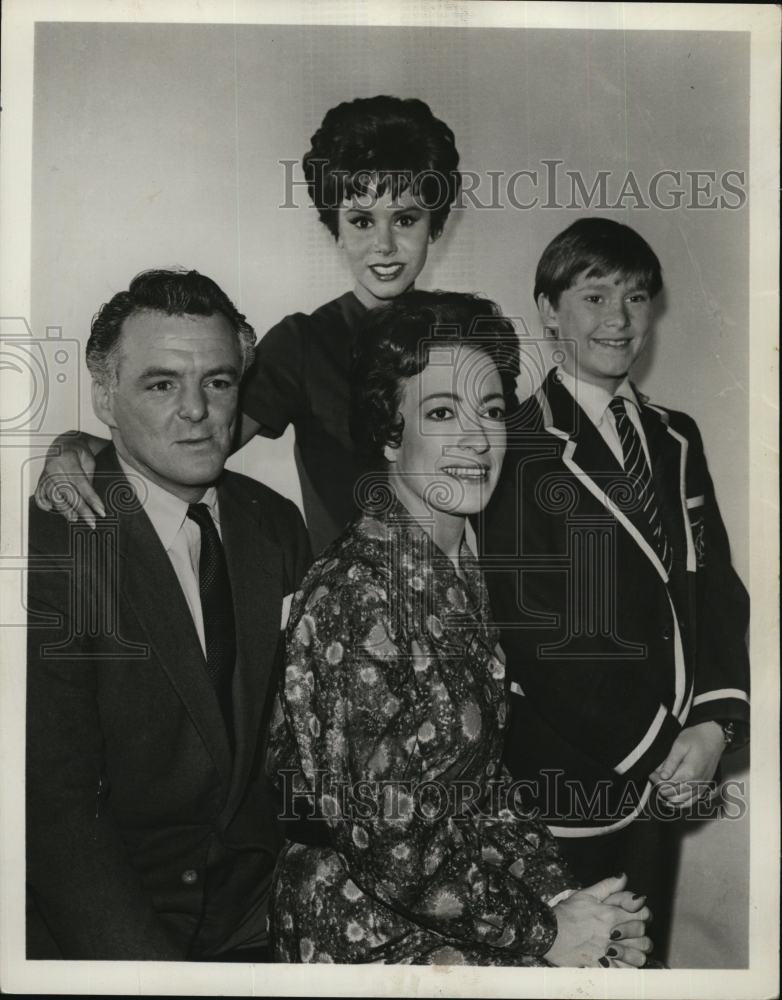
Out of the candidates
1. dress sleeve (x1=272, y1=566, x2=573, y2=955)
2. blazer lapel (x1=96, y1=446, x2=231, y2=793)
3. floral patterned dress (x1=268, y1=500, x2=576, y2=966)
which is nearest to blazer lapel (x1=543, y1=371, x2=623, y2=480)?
floral patterned dress (x1=268, y1=500, x2=576, y2=966)

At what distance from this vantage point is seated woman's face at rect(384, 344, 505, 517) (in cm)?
195

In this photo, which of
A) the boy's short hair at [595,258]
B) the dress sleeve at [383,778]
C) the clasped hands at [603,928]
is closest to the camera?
the dress sleeve at [383,778]

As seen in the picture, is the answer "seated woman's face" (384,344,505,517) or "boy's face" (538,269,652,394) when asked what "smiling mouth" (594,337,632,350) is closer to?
"boy's face" (538,269,652,394)

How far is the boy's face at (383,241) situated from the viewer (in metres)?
2.04

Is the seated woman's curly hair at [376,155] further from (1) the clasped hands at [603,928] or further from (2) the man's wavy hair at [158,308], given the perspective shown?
(1) the clasped hands at [603,928]

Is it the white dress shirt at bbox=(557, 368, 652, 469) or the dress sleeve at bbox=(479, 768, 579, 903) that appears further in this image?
the white dress shirt at bbox=(557, 368, 652, 469)

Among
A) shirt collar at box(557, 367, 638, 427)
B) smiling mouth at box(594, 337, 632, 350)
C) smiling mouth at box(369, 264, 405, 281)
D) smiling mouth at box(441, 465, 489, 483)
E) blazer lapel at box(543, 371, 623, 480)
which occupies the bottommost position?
smiling mouth at box(441, 465, 489, 483)

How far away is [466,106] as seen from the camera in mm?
2070

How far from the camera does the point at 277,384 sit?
80.0 inches

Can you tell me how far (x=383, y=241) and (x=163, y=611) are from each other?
0.96m

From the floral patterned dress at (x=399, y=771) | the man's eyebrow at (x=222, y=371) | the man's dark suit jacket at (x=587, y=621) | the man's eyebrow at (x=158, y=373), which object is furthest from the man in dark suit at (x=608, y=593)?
the man's eyebrow at (x=158, y=373)

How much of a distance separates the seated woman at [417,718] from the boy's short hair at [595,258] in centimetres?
16

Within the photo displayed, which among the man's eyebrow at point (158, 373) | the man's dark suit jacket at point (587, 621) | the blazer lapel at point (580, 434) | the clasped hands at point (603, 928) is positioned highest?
the man's eyebrow at point (158, 373)

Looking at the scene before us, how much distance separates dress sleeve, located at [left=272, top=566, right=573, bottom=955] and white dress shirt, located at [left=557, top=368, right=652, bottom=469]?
620 mm
